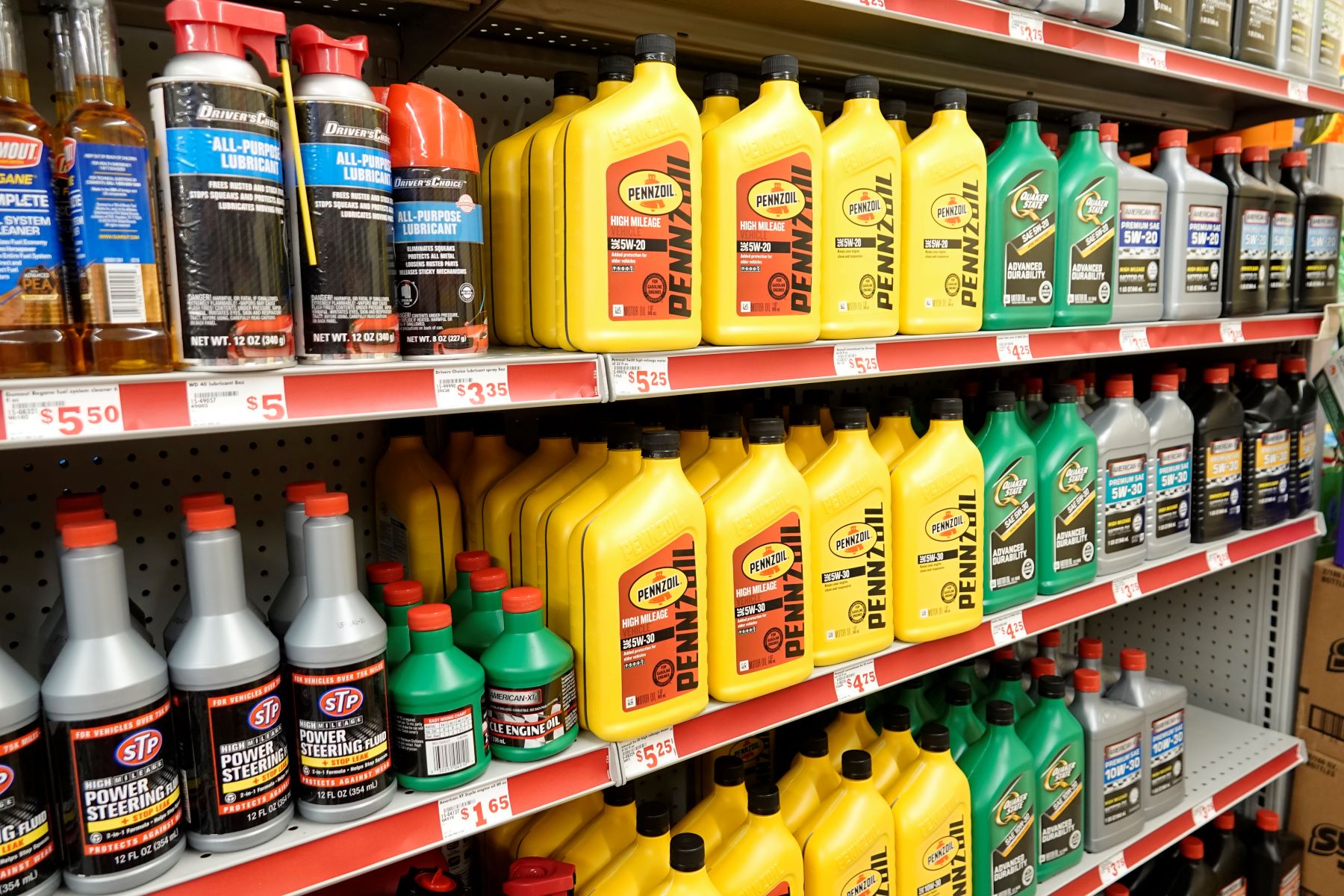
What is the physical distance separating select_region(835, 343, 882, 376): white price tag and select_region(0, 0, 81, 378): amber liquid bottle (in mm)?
1008

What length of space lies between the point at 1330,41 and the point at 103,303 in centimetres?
270

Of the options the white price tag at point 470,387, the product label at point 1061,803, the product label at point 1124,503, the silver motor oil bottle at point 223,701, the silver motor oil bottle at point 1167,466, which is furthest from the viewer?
the silver motor oil bottle at point 1167,466

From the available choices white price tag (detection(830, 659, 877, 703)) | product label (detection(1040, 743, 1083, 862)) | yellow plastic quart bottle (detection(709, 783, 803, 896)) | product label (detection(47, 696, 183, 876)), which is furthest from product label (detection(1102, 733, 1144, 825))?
product label (detection(47, 696, 183, 876))

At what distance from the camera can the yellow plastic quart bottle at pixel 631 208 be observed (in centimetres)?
112

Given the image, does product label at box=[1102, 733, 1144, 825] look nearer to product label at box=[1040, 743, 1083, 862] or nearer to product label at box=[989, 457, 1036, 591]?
product label at box=[1040, 743, 1083, 862]

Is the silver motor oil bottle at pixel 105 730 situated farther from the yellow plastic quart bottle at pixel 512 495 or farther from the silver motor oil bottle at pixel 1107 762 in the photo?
the silver motor oil bottle at pixel 1107 762

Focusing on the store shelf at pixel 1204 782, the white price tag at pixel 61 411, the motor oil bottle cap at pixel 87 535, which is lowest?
the store shelf at pixel 1204 782

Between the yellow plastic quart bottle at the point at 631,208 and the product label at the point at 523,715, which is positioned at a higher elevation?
the yellow plastic quart bottle at the point at 631,208

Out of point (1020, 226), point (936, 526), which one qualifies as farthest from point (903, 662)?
point (1020, 226)

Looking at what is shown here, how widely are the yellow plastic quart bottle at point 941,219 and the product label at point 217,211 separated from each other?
3.39 ft

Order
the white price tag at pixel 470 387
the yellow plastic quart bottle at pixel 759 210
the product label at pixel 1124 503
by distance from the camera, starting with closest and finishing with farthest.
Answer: the white price tag at pixel 470 387
the yellow plastic quart bottle at pixel 759 210
the product label at pixel 1124 503

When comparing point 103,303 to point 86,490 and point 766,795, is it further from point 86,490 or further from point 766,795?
point 766,795

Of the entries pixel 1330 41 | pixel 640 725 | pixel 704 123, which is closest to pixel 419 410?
pixel 640 725

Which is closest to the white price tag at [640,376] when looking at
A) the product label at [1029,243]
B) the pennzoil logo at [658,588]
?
the pennzoil logo at [658,588]
